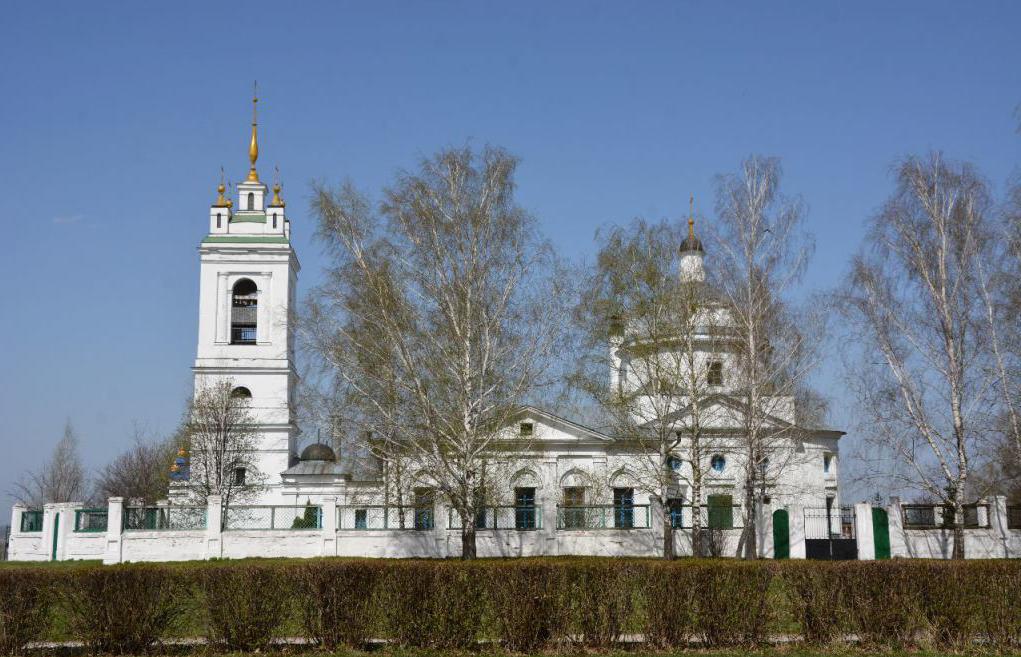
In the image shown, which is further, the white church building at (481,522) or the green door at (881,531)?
the white church building at (481,522)

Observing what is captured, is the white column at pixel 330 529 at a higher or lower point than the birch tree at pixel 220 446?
lower

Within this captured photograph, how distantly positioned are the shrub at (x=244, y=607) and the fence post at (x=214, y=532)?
18.8 metres

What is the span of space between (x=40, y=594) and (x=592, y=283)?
19.6 meters

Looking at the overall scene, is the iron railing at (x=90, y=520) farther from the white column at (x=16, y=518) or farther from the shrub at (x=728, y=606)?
the shrub at (x=728, y=606)

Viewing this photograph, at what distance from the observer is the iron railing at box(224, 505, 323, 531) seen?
102 ft

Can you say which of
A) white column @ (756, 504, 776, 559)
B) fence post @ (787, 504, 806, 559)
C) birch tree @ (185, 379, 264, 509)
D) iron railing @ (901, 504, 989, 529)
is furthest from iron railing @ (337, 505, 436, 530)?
iron railing @ (901, 504, 989, 529)

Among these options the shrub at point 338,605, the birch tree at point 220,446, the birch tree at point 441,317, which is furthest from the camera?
the birch tree at point 220,446

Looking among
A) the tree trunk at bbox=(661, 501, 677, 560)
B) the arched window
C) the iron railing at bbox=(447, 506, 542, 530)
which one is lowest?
the tree trunk at bbox=(661, 501, 677, 560)

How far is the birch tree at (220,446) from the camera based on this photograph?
1702 inches

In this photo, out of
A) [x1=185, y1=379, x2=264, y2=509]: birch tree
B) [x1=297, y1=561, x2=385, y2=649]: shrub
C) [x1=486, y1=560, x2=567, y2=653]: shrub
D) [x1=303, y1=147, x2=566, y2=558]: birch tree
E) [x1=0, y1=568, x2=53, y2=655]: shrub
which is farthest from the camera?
[x1=185, y1=379, x2=264, y2=509]: birch tree

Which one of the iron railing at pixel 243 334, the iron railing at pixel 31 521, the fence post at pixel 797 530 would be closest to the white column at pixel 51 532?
the iron railing at pixel 31 521

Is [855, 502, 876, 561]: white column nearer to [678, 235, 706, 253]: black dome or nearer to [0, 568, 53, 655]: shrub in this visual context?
[678, 235, 706, 253]: black dome

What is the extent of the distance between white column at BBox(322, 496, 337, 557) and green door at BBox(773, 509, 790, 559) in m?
13.1

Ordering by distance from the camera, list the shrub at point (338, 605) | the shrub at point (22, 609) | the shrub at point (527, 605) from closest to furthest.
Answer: the shrub at point (22, 609) → the shrub at point (527, 605) → the shrub at point (338, 605)
